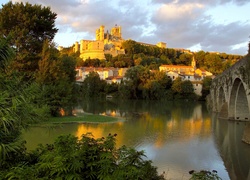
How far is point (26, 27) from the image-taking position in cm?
2738

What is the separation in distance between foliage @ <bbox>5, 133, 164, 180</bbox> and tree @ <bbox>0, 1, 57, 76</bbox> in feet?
66.4

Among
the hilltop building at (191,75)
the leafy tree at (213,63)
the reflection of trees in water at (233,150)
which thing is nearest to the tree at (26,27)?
the reflection of trees in water at (233,150)

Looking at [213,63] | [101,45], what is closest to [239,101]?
[213,63]

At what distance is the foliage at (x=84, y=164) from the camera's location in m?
6.18

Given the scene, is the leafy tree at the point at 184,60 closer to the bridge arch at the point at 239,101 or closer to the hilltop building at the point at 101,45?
the hilltop building at the point at 101,45

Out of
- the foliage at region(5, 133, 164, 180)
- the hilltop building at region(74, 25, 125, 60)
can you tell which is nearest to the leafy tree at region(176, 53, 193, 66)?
the hilltop building at region(74, 25, 125, 60)

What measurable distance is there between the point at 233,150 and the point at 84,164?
40.6ft

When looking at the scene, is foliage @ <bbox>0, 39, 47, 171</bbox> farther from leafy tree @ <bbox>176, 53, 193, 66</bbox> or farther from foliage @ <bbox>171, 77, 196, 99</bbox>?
leafy tree @ <bbox>176, 53, 193, 66</bbox>

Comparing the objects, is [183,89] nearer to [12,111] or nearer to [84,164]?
[84,164]

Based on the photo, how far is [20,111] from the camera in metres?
6.63

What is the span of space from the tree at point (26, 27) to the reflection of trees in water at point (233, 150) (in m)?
18.1

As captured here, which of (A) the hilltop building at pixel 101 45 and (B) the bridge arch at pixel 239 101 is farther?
(A) the hilltop building at pixel 101 45

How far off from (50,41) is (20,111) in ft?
79.1

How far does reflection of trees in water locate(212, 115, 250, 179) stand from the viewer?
12641 mm
